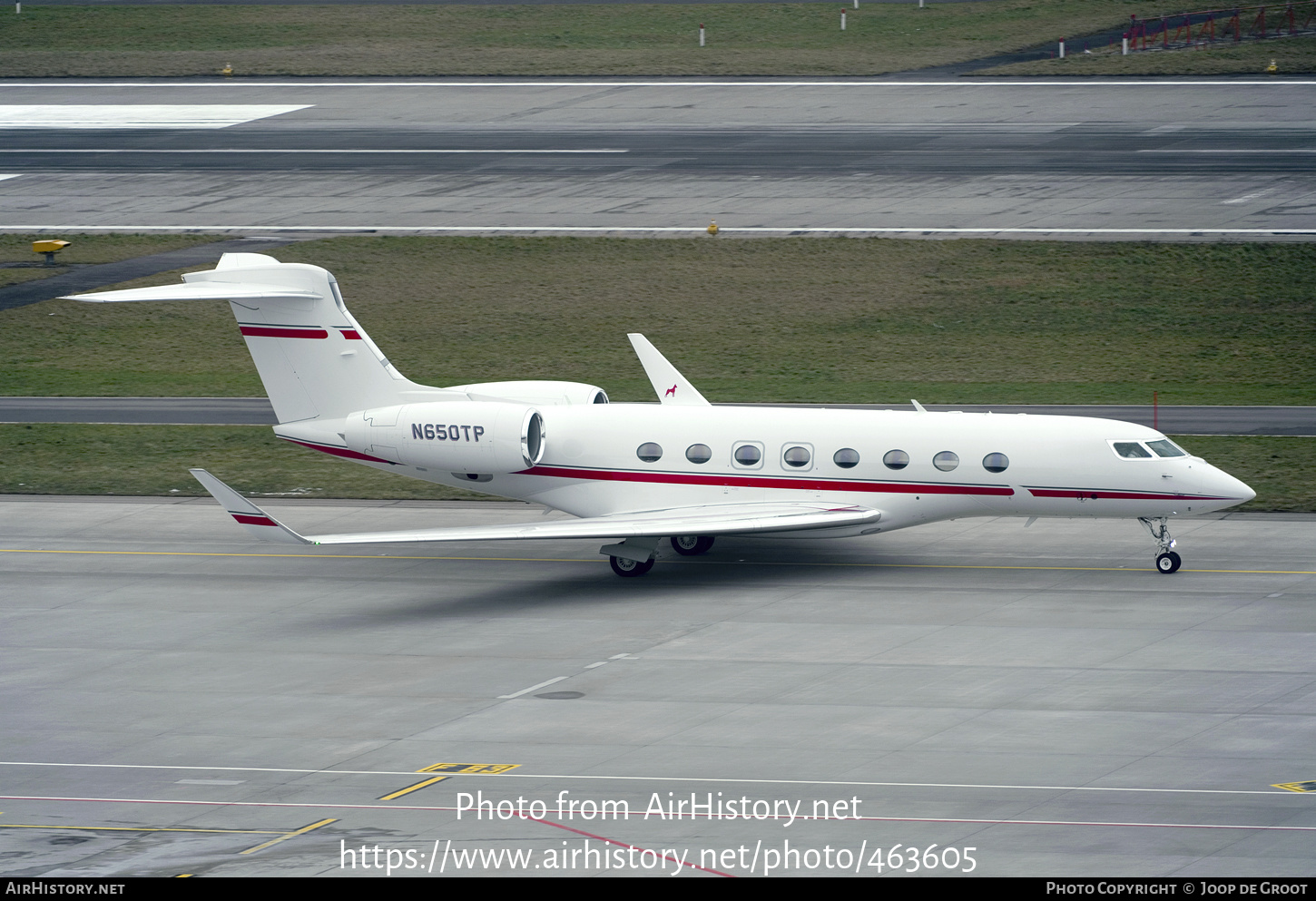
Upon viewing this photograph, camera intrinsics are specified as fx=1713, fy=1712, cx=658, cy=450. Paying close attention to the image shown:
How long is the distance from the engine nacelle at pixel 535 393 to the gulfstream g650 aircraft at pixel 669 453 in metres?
0.04

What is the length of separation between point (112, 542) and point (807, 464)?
13871mm

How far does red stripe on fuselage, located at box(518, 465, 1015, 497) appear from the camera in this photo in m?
30.0

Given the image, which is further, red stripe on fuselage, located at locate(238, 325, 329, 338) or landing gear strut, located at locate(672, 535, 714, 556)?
landing gear strut, located at locate(672, 535, 714, 556)

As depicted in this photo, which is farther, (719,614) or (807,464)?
(807,464)

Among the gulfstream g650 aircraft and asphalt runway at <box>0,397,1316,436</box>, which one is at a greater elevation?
the gulfstream g650 aircraft

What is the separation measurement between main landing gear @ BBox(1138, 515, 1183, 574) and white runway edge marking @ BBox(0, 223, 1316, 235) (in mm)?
25721

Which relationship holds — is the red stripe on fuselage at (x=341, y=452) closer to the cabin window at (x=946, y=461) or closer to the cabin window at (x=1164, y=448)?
the cabin window at (x=946, y=461)

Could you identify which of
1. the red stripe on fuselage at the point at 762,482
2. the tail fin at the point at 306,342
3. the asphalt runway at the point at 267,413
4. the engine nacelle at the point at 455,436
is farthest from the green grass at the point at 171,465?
the red stripe on fuselage at the point at 762,482

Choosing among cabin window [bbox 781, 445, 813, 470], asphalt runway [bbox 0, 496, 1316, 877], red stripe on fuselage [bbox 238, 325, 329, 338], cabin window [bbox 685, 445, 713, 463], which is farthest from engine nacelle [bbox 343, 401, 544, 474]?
cabin window [bbox 781, 445, 813, 470]

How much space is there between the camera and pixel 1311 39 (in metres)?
73.6

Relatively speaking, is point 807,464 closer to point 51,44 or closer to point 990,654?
point 990,654

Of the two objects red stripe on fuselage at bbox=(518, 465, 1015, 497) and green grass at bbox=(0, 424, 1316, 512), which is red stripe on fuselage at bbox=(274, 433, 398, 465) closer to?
red stripe on fuselage at bbox=(518, 465, 1015, 497)

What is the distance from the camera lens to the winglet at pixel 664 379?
1368 inches
